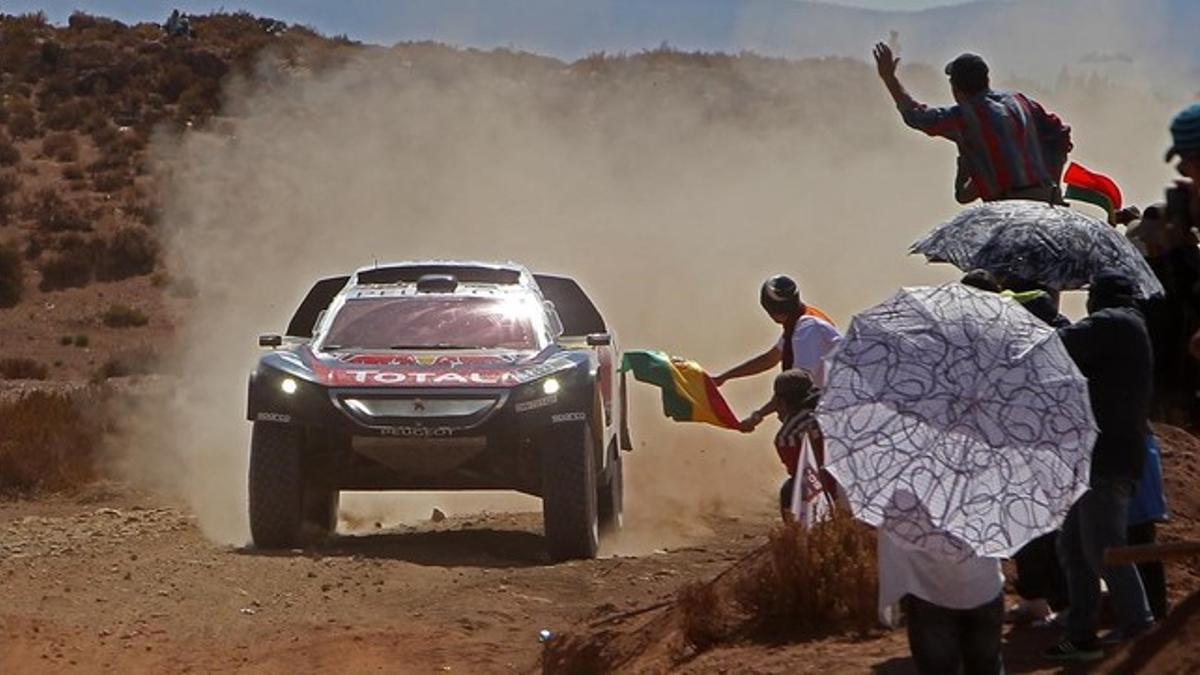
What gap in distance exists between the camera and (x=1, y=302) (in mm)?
36250

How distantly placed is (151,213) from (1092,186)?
32.3 meters

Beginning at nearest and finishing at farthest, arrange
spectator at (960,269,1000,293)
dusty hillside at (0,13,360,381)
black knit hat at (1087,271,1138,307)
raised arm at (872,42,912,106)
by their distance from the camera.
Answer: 1. spectator at (960,269,1000,293)
2. black knit hat at (1087,271,1138,307)
3. raised arm at (872,42,912,106)
4. dusty hillside at (0,13,360,381)

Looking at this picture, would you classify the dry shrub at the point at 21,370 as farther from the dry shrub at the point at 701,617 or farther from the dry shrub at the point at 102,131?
the dry shrub at the point at 701,617

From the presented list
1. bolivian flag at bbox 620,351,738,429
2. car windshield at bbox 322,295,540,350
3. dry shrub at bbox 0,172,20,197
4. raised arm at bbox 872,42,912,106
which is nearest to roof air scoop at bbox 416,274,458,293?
car windshield at bbox 322,295,540,350

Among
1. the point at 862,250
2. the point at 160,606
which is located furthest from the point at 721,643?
the point at 862,250

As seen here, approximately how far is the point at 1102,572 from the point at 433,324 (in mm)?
6728

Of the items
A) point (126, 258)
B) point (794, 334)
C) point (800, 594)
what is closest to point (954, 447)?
point (800, 594)

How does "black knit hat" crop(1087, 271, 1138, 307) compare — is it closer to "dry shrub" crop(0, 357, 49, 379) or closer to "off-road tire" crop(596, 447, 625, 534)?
"off-road tire" crop(596, 447, 625, 534)

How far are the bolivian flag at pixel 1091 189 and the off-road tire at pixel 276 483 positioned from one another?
480cm

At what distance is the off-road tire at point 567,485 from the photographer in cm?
1239

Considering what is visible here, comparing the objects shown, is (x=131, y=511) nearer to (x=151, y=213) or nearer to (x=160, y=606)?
(x=160, y=606)

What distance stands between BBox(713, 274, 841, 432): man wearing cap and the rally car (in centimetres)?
152

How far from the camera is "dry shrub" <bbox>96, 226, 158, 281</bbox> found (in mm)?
38938

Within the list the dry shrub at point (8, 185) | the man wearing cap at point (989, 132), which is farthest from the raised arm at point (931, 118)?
the dry shrub at point (8, 185)
